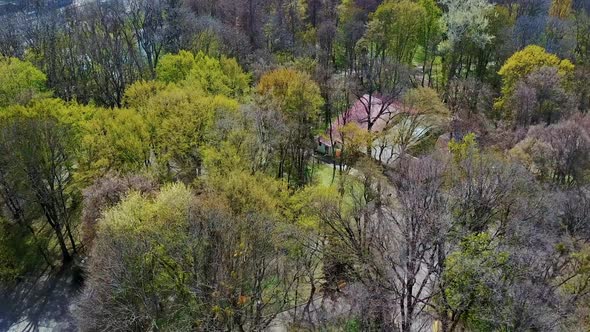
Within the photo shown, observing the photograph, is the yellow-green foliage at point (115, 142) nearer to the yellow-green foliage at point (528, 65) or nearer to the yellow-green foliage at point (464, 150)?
the yellow-green foliage at point (464, 150)

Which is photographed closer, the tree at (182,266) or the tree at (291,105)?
the tree at (182,266)

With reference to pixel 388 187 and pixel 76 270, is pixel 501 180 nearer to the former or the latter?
pixel 388 187

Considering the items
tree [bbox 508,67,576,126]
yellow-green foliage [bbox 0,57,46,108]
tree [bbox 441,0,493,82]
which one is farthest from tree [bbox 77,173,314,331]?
tree [bbox 441,0,493,82]

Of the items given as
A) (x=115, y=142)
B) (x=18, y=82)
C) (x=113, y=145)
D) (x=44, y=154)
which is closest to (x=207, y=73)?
(x=115, y=142)

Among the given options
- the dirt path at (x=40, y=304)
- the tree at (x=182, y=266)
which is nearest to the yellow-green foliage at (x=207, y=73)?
the tree at (x=182, y=266)

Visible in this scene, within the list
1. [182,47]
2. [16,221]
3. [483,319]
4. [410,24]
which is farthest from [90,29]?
[483,319]

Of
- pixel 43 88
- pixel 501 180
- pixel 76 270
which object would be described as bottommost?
pixel 76 270

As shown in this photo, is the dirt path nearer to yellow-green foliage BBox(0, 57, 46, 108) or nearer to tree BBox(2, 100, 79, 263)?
tree BBox(2, 100, 79, 263)
